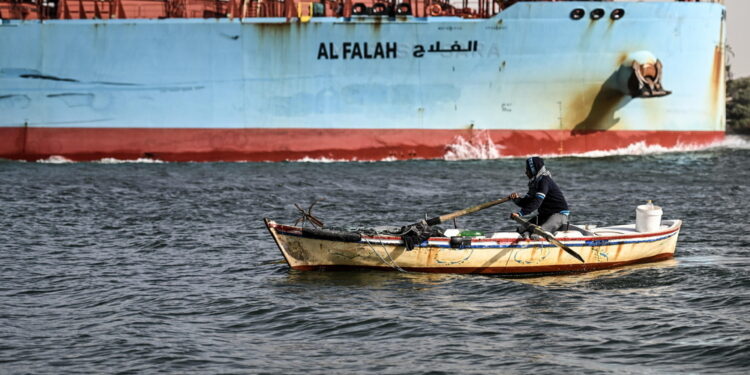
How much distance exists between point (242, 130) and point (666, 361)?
978 inches

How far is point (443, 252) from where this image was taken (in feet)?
52.1

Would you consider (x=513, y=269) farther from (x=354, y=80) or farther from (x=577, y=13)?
(x=577, y=13)

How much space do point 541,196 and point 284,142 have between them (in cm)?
1945

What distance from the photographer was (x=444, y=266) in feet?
52.4

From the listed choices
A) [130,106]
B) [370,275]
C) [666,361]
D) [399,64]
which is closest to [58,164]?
[130,106]

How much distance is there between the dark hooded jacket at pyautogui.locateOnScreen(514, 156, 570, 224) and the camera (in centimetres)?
1608

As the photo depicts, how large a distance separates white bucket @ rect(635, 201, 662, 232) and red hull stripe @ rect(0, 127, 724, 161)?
1731cm

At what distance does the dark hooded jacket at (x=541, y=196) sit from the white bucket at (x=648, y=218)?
1409mm

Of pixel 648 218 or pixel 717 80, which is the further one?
pixel 717 80

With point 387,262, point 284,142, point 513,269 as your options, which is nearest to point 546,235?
point 513,269

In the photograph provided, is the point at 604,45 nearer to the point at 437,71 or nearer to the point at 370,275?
the point at 437,71

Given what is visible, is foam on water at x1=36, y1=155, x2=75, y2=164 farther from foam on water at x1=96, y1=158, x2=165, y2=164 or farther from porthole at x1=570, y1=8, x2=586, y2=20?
porthole at x1=570, y1=8, x2=586, y2=20

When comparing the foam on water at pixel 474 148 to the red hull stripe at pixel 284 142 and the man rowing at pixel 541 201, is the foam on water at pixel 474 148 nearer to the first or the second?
the red hull stripe at pixel 284 142

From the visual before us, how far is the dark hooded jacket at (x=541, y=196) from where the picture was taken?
1608cm
